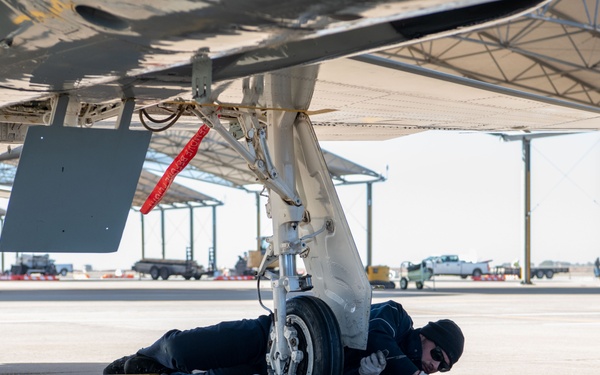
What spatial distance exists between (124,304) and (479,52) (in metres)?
11.6

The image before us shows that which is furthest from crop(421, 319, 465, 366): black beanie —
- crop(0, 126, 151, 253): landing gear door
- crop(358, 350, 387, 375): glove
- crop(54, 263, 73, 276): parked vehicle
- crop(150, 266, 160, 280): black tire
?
crop(54, 263, 73, 276): parked vehicle

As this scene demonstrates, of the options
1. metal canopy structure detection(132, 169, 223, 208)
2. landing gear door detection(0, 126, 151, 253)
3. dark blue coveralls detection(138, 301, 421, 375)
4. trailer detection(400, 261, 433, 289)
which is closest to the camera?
landing gear door detection(0, 126, 151, 253)

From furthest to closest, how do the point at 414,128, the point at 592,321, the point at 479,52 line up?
the point at 479,52
the point at 592,321
the point at 414,128

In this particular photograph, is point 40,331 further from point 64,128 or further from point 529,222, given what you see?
point 529,222

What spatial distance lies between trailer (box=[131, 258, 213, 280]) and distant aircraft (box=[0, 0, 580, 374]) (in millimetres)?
45365

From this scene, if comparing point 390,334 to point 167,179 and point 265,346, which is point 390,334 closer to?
point 265,346

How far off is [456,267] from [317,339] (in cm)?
5253

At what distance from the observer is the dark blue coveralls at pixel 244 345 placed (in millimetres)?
6688

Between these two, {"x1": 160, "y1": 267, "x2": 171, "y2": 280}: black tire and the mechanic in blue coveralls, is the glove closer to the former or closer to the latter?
the mechanic in blue coveralls

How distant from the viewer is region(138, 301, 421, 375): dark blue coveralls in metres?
6.69

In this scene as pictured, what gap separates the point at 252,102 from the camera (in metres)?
6.61

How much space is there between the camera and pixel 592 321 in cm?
1553

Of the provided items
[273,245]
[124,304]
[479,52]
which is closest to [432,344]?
[273,245]

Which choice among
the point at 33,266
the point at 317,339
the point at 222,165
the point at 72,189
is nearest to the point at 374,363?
the point at 317,339
